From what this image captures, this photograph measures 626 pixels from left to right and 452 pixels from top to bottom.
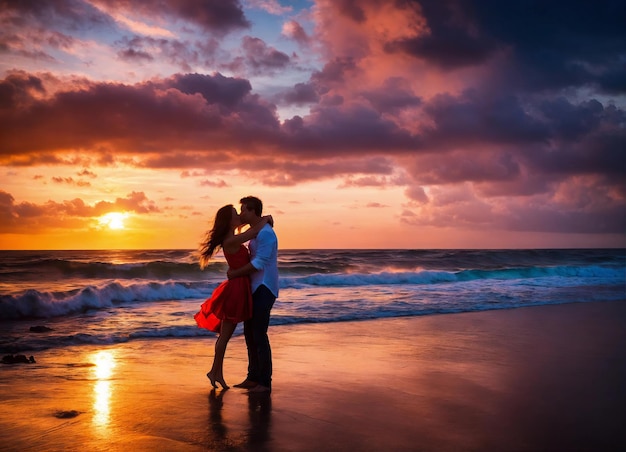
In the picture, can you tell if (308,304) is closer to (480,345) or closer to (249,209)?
(480,345)

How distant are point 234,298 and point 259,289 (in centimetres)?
30

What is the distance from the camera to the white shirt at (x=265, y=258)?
618cm

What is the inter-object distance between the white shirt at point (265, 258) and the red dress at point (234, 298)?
0.10m

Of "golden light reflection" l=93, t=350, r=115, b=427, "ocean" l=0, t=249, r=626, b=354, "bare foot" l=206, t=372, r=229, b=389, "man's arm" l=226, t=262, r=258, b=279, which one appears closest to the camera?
"golden light reflection" l=93, t=350, r=115, b=427

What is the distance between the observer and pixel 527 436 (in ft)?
15.0

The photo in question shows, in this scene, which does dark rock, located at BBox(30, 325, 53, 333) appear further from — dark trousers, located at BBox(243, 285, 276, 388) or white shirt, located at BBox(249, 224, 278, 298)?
white shirt, located at BBox(249, 224, 278, 298)

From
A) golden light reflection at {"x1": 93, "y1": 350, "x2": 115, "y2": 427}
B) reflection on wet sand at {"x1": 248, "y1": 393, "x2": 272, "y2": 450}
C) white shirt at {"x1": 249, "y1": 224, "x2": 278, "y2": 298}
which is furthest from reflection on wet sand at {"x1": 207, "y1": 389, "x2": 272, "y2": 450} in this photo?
white shirt at {"x1": 249, "y1": 224, "x2": 278, "y2": 298}

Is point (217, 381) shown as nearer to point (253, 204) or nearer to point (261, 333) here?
point (261, 333)

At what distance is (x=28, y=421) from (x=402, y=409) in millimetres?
3431

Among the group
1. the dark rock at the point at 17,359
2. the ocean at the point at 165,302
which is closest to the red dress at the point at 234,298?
the dark rock at the point at 17,359

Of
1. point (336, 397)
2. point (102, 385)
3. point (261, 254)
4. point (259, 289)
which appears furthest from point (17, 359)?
point (336, 397)

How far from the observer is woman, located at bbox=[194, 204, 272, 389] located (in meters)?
6.21

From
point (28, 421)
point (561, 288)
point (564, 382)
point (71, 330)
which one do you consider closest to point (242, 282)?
point (28, 421)

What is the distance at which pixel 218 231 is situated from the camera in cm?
631
